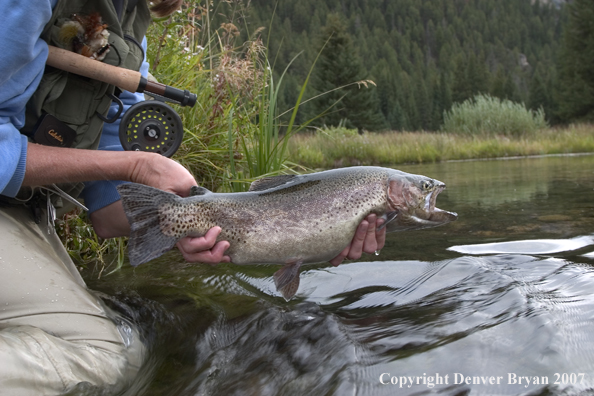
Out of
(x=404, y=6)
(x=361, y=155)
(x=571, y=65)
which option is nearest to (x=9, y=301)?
(x=361, y=155)

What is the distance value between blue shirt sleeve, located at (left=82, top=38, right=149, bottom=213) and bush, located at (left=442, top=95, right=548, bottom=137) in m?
25.0

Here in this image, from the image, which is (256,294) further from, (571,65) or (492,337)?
(571,65)

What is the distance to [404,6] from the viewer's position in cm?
14225

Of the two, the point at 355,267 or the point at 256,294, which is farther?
the point at 355,267

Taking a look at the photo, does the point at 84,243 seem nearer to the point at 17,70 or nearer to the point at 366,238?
the point at 17,70

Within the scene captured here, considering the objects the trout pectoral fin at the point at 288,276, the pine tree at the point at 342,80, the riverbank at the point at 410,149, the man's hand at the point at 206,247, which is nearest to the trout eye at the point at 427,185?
the trout pectoral fin at the point at 288,276

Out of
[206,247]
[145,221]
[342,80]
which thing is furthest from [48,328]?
[342,80]

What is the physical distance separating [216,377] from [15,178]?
1359mm

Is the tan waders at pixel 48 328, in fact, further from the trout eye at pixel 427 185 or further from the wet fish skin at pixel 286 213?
the trout eye at pixel 427 185

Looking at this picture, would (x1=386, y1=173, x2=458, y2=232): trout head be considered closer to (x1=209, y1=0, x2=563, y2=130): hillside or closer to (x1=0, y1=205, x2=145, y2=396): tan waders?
(x1=0, y1=205, x2=145, y2=396): tan waders

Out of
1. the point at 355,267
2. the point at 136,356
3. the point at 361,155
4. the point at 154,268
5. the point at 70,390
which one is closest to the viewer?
the point at 70,390

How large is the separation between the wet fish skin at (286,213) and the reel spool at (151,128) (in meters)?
0.62

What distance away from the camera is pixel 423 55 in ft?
413

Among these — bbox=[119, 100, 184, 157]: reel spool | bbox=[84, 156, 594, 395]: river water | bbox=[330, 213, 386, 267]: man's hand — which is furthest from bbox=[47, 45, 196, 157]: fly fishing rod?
bbox=[330, 213, 386, 267]: man's hand
